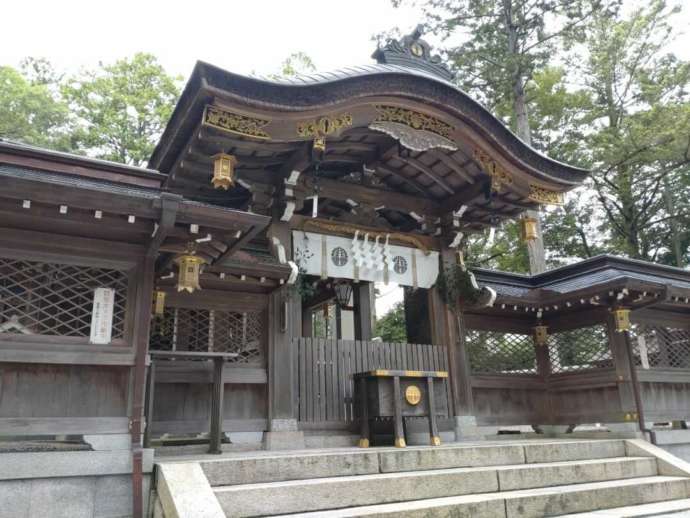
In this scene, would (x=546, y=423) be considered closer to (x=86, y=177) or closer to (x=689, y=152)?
(x=86, y=177)

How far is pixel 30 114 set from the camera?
788 inches

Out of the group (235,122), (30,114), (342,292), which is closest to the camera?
(235,122)

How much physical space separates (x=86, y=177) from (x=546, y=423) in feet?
27.6

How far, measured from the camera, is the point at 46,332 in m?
5.36

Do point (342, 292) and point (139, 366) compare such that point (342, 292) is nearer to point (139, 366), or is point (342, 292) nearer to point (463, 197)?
point (463, 197)

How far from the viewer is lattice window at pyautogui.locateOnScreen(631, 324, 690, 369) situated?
29.4 feet

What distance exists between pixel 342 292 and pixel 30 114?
1652 cm

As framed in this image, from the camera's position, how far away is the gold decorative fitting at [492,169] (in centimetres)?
819

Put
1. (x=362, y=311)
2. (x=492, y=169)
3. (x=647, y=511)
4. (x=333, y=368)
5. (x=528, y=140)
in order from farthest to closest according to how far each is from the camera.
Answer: (x=528, y=140) < (x=362, y=311) < (x=492, y=169) < (x=333, y=368) < (x=647, y=511)

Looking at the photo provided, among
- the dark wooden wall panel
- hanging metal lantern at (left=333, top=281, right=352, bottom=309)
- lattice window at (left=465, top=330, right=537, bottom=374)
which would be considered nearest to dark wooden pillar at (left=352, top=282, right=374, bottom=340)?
hanging metal lantern at (left=333, top=281, right=352, bottom=309)

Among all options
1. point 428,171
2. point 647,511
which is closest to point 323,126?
point 428,171

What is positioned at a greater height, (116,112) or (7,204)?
(116,112)

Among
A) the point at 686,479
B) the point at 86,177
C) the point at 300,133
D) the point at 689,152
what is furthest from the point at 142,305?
the point at 689,152

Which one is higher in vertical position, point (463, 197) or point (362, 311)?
point (463, 197)
